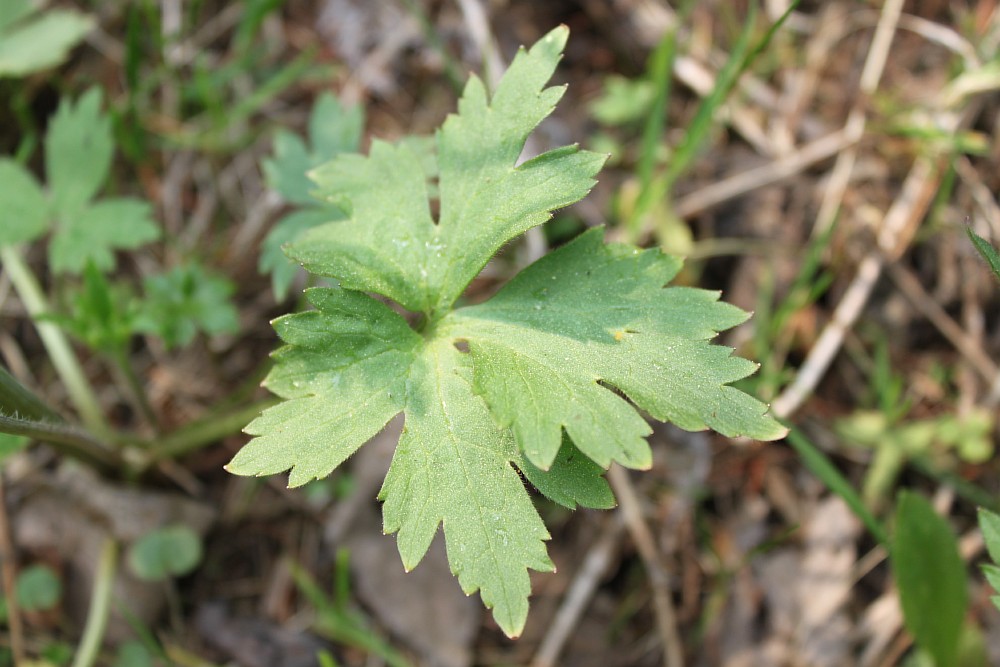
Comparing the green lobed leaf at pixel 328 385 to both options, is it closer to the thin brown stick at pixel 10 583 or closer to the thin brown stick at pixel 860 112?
the thin brown stick at pixel 10 583

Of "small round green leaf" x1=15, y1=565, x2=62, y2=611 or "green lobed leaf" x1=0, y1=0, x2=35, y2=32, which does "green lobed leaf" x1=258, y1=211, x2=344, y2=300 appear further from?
"green lobed leaf" x1=0, y1=0, x2=35, y2=32

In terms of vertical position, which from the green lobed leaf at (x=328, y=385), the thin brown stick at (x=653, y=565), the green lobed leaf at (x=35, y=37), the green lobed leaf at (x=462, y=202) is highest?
the green lobed leaf at (x=35, y=37)

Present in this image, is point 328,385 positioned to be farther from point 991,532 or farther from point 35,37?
point 35,37

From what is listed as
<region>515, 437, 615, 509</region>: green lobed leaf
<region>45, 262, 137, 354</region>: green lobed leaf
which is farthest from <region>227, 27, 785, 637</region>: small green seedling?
Answer: <region>45, 262, 137, 354</region>: green lobed leaf

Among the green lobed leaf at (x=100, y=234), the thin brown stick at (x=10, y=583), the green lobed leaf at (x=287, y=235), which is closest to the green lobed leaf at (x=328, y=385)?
the green lobed leaf at (x=287, y=235)

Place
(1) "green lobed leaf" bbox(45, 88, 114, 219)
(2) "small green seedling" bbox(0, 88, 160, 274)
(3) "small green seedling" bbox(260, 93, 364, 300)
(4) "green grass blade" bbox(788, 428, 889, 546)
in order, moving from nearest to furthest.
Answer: (4) "green grass blade" bbox(788, 428, 889, 546) < (3) "small green seedling" bbox(260, 93, 364, 300) < (2) "small green seedling" bbox(0, 88, 160, 274) < (1) "green lobed leaf" bbox(45, 88, 114, 219)

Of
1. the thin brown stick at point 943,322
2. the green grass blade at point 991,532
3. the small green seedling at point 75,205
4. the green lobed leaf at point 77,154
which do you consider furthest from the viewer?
the thin brown stick at point 943,322

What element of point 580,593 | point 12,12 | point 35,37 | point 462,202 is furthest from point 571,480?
point 12,12
